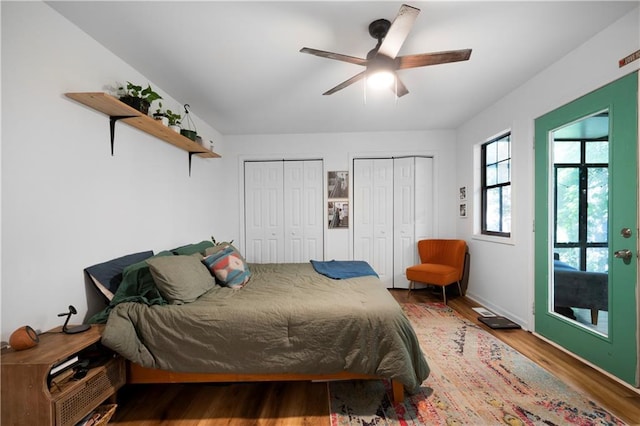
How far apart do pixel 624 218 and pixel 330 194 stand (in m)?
3.15

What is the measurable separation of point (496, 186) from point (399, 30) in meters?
2.72

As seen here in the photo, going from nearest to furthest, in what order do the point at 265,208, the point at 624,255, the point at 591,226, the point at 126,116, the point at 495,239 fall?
the point at 624,255, the point at 126,116, the point at 591,226, the point at 495,239, the point at 265,208

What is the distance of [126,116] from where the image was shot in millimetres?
1989

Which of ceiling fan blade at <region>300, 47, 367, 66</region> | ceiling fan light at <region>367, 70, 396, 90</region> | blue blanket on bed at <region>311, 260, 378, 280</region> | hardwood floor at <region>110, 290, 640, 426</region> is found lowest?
hardwood floor at <region>110, 290, 640, 426</region>

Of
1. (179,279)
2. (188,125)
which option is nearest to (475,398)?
(179,279)

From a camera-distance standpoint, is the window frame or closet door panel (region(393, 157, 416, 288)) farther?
closet door panel (region(393, 157, 416, 288))

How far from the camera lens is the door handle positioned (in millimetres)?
1745

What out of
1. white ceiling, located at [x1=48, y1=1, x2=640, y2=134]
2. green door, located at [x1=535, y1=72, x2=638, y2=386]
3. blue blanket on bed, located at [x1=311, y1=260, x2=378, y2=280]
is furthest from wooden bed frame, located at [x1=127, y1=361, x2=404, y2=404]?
white ceiling, located at [x1=48, y1=1, x2=640, y2=134]

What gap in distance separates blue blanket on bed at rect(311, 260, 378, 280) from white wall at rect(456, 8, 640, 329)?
1584 mm

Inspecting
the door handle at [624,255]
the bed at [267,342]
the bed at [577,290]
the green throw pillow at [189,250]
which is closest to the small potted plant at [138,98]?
the green throw pillow at [189,250]

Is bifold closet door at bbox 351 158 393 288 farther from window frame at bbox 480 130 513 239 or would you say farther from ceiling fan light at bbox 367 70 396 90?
ceiling fan light at bbox 367 70 396 90

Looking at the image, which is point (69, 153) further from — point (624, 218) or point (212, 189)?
point (624, 218)

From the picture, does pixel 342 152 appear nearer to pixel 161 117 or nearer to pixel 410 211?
pixel 410 211

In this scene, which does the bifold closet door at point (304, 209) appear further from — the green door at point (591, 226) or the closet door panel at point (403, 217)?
the green door at point (591, 226)
